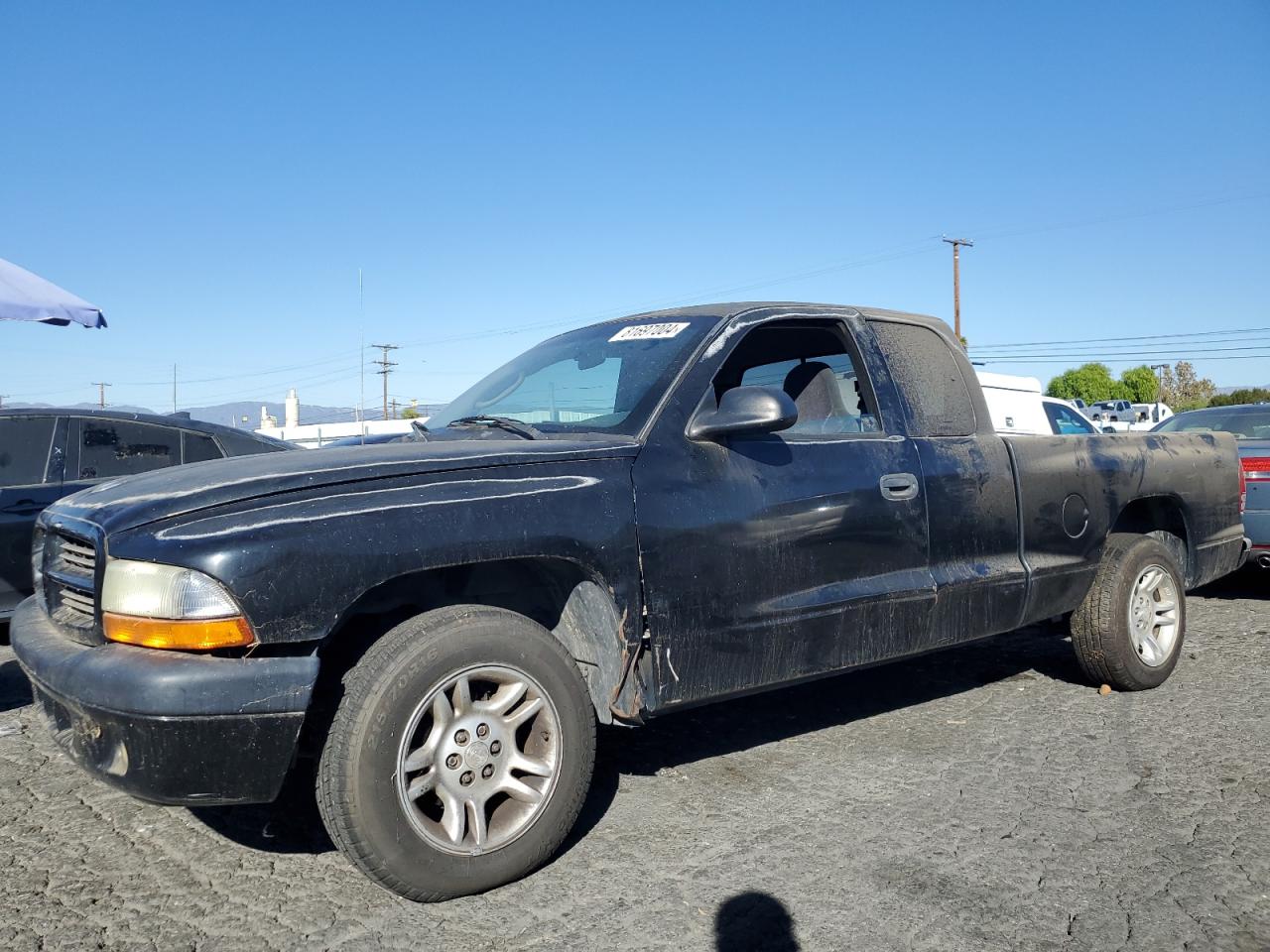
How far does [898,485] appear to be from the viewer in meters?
3.92

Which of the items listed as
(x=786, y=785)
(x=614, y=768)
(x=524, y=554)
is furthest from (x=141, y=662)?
(x=786, y=785)

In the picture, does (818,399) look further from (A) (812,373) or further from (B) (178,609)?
(B) (178,609)

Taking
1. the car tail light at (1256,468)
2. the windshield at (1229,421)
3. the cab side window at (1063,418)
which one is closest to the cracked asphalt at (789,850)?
the car tail light at (1256,468)

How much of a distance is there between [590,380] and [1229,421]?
293 inches

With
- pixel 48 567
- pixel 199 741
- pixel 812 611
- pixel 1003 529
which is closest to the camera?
pixel 199 741

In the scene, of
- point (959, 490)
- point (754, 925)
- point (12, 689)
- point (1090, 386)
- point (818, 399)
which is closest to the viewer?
point (754, 925)

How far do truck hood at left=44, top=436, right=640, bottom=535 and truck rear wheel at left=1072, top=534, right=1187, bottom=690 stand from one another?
276cm

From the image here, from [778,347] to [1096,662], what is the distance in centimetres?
223

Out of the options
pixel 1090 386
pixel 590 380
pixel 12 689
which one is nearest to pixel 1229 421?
pixel 590 380

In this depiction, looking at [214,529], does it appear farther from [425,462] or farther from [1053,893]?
[1053,893]

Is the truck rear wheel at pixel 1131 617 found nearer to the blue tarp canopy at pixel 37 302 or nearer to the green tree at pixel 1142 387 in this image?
the blue tarp canopy at pixel 37 302

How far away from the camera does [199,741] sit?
99.7 inches

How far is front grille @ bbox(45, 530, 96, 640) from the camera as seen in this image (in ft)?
9.23

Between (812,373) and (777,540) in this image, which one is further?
(812,373)
